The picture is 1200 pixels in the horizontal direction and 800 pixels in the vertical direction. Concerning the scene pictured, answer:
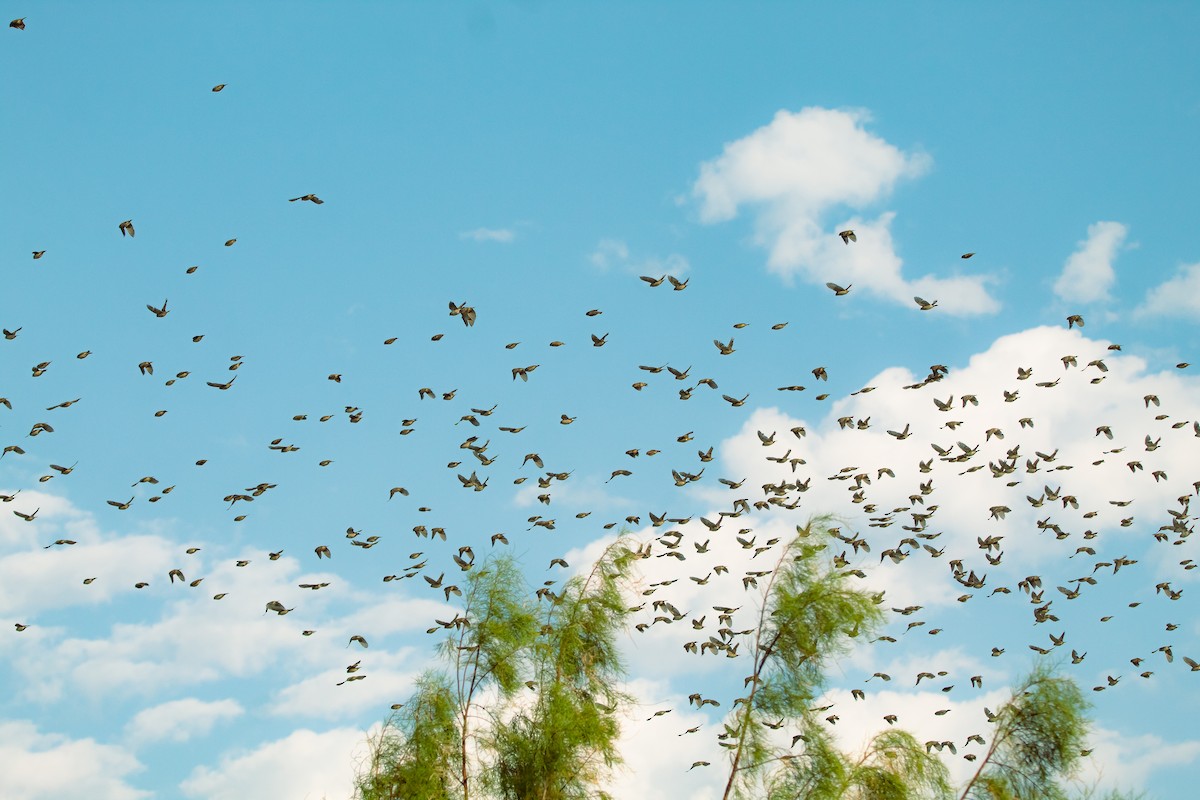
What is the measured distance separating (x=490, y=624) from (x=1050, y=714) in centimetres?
1237

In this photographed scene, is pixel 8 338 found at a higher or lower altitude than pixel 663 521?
higher

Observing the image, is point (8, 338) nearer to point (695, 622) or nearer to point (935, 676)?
point (695, 622)

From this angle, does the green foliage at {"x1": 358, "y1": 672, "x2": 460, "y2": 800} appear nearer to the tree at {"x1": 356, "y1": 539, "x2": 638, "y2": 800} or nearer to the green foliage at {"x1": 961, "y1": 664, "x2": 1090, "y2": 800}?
the tree at {"x1": 356, "y1": 539, "x2": 638, "y2": 800}

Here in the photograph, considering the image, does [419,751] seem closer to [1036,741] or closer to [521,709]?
[521,709]

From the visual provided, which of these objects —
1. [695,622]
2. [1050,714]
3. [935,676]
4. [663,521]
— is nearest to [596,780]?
[695,622]

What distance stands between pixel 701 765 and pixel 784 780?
1773mm

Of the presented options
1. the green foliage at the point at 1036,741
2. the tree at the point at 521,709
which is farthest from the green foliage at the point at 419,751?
the green foliage at the point at 1036,741

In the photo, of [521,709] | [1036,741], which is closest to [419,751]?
[521,709]

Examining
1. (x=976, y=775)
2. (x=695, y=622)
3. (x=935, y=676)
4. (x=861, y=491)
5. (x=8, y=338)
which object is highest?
(x=8, y=338)

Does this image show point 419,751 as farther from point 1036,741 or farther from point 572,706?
point 1036,741

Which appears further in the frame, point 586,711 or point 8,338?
point 586,711

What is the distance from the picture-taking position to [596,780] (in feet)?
84.6

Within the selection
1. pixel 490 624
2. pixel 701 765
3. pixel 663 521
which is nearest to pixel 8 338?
pixel 490 624

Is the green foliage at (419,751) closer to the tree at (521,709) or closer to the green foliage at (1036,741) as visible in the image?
the tree at (521,709)
